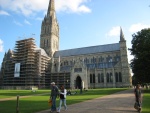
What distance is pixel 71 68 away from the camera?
7781 cm

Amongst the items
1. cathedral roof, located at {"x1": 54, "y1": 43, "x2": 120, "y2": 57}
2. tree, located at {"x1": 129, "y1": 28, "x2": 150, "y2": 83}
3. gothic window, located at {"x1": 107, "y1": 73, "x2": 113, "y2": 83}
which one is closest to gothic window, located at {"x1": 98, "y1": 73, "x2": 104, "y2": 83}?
gothic window, located at {"x1": 107, "y1": 73, "x2": 113, "y2": 83}

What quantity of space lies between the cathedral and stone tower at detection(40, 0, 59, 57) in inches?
282

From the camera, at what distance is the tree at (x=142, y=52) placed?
117 feet

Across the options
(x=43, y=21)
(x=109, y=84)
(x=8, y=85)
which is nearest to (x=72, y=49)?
(x=43, y=21)

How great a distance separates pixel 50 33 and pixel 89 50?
25.2 m

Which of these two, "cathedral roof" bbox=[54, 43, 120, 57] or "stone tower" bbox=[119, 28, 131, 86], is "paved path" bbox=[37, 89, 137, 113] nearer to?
"stone tower" bbox=[119, 28, 131, 86]

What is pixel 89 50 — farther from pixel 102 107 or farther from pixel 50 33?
pixel 102 107

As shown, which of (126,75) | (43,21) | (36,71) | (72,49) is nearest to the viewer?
(126,75)

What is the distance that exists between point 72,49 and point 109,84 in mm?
31714

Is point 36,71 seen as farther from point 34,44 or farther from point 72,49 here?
point 72,49

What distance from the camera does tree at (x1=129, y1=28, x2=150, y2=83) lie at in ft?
117

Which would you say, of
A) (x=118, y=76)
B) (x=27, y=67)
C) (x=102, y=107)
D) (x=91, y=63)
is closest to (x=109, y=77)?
(x=118, y=76)

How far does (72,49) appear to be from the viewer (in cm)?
A: 9394

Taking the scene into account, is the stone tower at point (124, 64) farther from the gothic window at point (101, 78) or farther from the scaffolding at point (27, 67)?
the scaffolding at point (27, 67)
